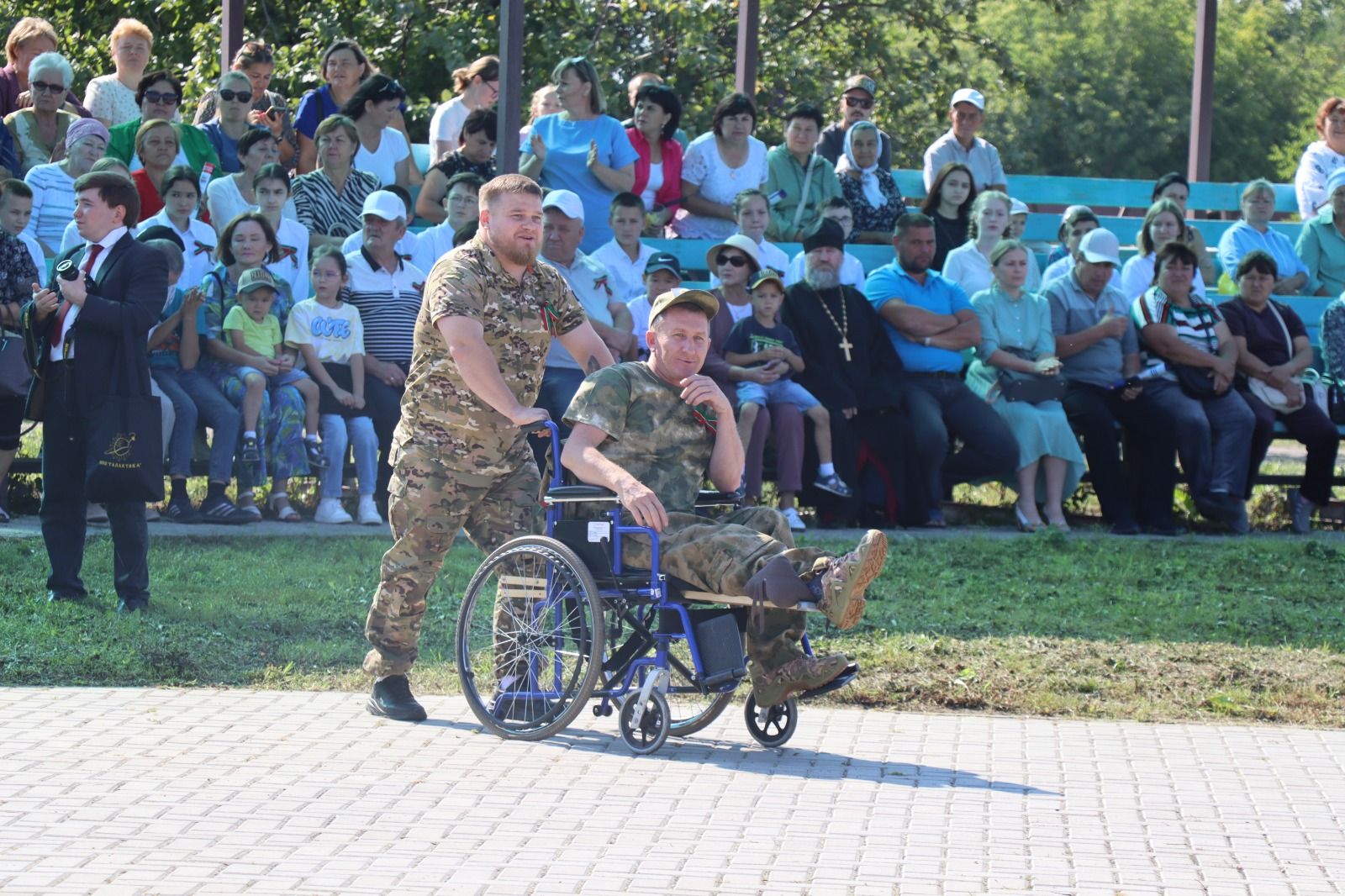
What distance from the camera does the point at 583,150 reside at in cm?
1305

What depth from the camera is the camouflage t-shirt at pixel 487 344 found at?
22.3ft

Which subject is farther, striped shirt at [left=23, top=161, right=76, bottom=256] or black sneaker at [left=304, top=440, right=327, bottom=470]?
striped shirt at [left=23, top=161, right=76, bottom=256]

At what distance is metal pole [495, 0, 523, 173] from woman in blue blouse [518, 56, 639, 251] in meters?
1.64

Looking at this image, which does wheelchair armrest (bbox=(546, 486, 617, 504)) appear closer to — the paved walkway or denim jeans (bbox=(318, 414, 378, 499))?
the paved walkway

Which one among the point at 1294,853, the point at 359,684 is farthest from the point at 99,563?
the point at 1294,853

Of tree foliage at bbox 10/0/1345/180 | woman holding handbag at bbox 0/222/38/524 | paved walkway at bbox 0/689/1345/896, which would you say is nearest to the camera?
paved walkway at bbox 0/689/1345/896

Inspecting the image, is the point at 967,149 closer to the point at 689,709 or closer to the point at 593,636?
the point at 689,709

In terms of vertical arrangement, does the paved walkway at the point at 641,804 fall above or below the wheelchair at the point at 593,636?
below

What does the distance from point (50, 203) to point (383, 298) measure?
6.95 ft

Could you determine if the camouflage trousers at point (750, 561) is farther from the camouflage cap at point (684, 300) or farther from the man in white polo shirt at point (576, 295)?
the man in white polo shirt at point (576, 295)

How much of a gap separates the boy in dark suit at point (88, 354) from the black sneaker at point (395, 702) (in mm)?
2272

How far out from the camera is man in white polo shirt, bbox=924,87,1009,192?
14828mm

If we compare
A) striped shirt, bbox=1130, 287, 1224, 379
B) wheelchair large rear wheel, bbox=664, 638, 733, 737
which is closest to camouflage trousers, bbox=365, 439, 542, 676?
wheelchair large rear wheel, bbox=664, 638, 733, 737

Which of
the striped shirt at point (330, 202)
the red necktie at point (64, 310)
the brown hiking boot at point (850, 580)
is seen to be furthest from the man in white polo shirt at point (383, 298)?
the brown hiking boot at point (850, 580)
